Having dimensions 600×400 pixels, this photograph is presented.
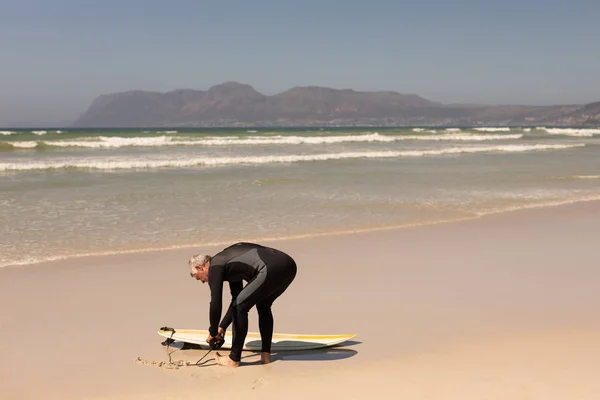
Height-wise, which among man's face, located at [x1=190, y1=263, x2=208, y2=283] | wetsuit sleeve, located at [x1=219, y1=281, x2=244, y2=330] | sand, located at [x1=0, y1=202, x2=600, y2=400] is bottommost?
sand, located at [x1=0, y1=202, x2=600, y2=400]

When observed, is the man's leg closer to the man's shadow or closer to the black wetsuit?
the black wetsuit

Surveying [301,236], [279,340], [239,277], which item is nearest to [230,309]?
[239,277]

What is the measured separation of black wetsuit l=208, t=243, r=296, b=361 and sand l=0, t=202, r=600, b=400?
0.36m

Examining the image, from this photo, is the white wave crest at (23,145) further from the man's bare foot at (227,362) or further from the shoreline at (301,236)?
the man's bare foot at (227,362)

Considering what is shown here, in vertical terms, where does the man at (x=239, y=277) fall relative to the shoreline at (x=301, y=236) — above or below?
above

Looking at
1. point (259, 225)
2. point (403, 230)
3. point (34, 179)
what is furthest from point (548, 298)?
point (34, 179)

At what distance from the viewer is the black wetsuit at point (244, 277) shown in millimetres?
4551

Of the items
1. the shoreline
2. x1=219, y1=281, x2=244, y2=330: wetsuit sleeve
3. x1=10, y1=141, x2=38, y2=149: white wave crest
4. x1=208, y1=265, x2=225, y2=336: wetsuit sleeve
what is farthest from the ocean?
x1=10, y1=141, x2=38, y2=149: white wave crest

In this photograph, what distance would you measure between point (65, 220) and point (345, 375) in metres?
7.96

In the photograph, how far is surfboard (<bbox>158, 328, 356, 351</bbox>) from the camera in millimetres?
5008

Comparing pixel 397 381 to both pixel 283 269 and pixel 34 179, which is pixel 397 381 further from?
Result: pixel 34 179

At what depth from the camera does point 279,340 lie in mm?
5102

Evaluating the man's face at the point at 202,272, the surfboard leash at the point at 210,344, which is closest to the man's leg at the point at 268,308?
the surfboard leash at the point at 210,344

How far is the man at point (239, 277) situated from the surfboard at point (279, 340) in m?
0.38
